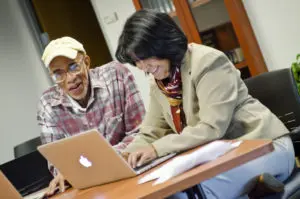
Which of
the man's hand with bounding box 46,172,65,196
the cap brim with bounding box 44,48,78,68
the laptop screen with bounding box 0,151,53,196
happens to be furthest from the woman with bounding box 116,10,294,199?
the laptop screen with bounding box 0,151,53,196

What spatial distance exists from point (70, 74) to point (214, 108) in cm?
90

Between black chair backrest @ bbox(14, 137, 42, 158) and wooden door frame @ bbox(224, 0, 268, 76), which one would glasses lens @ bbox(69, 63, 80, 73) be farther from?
wooden door frame @ bbox(224, 0, 268, 76)

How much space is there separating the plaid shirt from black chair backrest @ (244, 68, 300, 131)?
0.68m

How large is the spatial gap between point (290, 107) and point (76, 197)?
0.84 metres

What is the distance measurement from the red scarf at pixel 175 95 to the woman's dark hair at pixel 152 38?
0.21 ft

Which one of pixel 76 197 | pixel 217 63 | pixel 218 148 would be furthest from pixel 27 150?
pixel 218 148

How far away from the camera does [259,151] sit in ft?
3.92

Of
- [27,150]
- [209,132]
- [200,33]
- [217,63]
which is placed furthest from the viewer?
[200,33]

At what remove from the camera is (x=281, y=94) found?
183cm

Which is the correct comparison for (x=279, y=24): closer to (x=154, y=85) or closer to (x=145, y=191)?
(x=154, y=85)

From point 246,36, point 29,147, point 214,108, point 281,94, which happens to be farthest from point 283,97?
point 29,147

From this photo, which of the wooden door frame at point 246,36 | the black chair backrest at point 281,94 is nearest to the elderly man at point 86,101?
the black chair backrest at point 281,94

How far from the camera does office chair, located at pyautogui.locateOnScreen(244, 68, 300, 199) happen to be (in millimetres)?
1781

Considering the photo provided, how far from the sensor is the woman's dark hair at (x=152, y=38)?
173 cm
